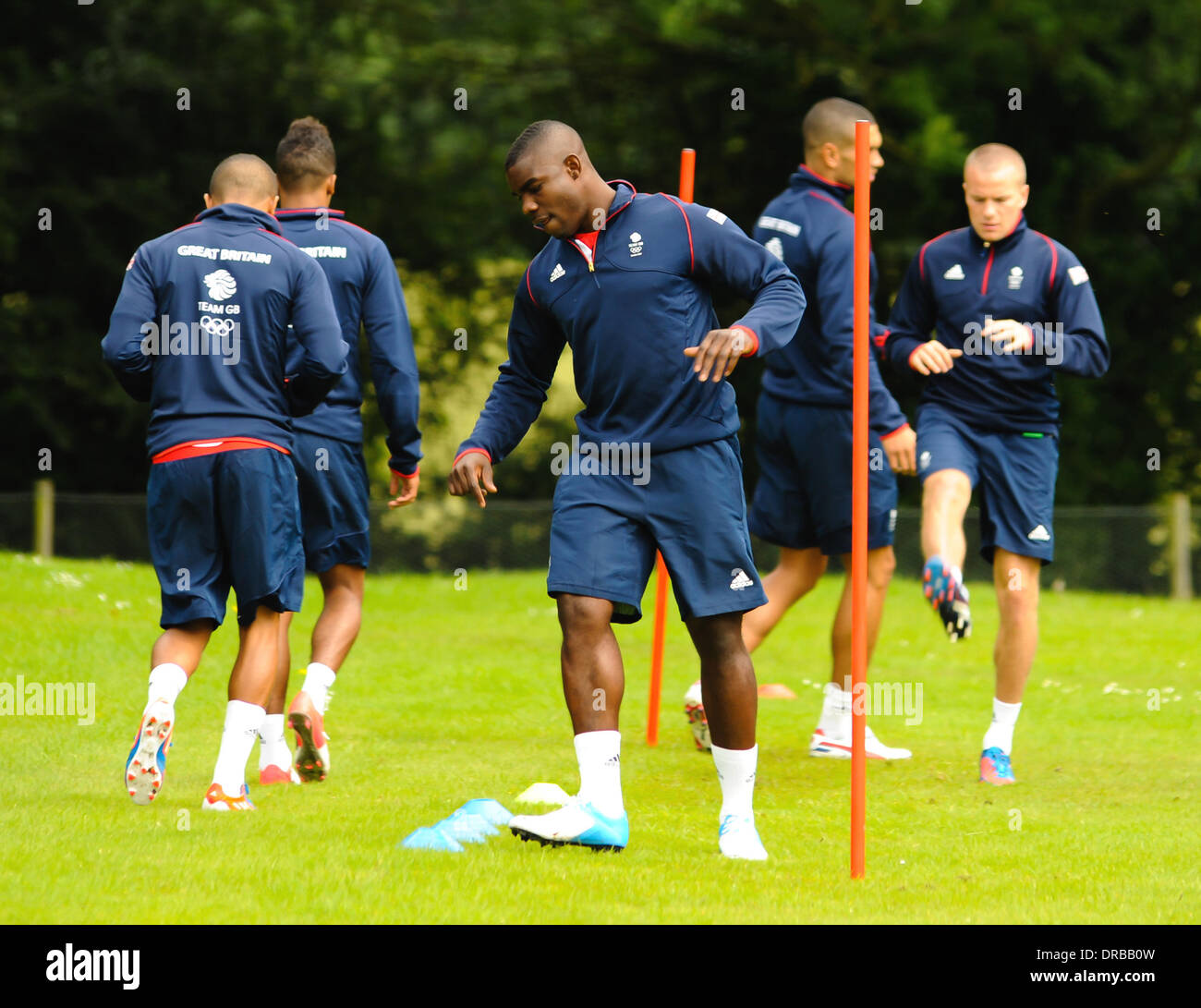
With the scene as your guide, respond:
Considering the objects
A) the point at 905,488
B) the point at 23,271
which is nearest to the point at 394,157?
the point at 23,271

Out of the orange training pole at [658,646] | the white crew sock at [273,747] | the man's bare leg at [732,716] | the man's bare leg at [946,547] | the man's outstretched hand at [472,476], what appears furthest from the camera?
the orange training pole at [658,646]

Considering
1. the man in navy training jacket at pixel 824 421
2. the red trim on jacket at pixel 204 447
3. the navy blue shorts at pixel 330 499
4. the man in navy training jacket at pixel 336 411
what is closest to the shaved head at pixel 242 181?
the man in navy training jacket at pixel 336 411

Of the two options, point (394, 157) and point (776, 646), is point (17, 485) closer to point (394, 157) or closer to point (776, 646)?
point (394, 157)

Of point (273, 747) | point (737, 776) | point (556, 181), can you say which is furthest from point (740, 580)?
point (273, 747)

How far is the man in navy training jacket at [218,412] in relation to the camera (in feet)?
19.0

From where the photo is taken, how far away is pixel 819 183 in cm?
765

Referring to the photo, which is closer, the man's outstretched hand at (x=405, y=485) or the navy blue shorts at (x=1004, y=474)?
the man's outstretched hand at (x=405, y=485)

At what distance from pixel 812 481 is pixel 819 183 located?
133 centimetres

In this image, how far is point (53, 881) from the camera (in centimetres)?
463

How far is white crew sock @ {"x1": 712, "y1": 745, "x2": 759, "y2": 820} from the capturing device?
5.29 meters

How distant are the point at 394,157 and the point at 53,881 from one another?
698 inches

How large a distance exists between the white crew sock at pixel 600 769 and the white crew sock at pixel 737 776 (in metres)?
0.33

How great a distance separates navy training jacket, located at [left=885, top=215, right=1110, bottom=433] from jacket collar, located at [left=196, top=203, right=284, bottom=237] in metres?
2.76

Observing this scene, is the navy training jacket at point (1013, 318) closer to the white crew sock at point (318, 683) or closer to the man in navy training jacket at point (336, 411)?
the man in navy training jacket at point (336, 411)
